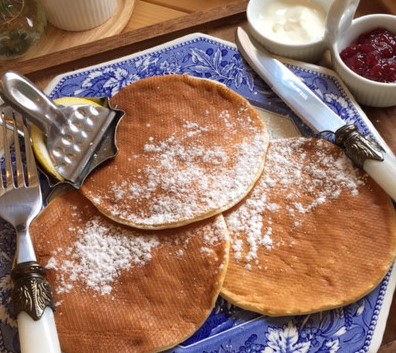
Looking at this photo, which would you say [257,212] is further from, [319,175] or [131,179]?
[131,179]

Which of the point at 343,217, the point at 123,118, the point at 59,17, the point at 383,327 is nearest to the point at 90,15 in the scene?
the point at 59,17

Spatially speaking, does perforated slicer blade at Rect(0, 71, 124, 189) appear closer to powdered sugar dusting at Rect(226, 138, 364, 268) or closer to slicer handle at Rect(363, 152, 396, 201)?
powdered sugar dusting at Rect(226, 138, 364, 268)

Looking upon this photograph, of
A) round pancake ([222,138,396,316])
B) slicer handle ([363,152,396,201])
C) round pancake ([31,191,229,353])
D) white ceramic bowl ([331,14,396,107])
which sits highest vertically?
white ceramic bowl ([331,14,396,107])

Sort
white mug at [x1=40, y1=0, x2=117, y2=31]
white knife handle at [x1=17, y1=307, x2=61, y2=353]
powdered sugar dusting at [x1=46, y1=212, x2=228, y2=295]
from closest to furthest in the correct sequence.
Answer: white knife handle at [x1=17, y1=307, x2=61, y2=353], powdered sugar dusting at [x1=46, y1=212, x2=228, y2=295], white mug at [x1=40, y1=0, x2=117, y2=31]

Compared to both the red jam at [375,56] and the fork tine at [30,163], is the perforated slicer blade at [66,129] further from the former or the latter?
the red jam at [375,56]

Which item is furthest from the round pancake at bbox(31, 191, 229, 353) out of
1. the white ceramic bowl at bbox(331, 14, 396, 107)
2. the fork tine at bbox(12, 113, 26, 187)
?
the white ceramic bowl at bbox(331, 14, 396, 107)

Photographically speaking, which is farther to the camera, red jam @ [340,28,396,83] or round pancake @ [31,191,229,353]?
red jam @ [340,28,396,83]

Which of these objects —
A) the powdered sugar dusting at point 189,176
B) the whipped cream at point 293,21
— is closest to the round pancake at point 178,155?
the powdered sugar dusting at point 189,176
